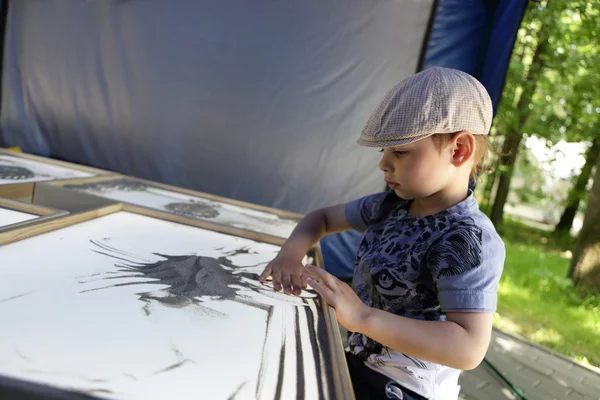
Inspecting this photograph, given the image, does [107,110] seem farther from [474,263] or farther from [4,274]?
[474,263]

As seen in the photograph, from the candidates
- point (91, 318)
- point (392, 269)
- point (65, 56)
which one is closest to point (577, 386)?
point (392, 269)

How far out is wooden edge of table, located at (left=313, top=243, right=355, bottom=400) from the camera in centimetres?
67

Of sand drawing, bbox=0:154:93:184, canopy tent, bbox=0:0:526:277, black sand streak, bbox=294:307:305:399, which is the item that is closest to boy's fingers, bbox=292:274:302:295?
black sand streak, bbox=294:307:305:399

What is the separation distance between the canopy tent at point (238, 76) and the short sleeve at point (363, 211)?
136 centimetres

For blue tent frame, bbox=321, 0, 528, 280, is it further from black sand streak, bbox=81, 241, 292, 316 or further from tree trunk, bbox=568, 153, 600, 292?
black sand streak, bbox=81, 241, 292, 316

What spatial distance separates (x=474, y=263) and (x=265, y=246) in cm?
72

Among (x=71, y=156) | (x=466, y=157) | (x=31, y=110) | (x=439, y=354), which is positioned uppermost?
(x=466, y=157)

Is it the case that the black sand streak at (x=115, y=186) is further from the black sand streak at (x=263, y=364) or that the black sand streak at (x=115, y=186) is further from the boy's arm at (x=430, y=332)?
the boy's arm at (x=430, y=332)

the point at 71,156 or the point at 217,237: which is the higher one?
the point at 217,237

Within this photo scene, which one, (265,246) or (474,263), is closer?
(474,263)

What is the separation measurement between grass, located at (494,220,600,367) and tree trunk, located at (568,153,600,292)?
10cm

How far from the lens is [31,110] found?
286 cm

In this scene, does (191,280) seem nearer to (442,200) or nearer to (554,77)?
(442,200)

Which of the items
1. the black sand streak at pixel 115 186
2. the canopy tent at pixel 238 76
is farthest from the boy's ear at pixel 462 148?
the canopy tent at pixel 238 76
